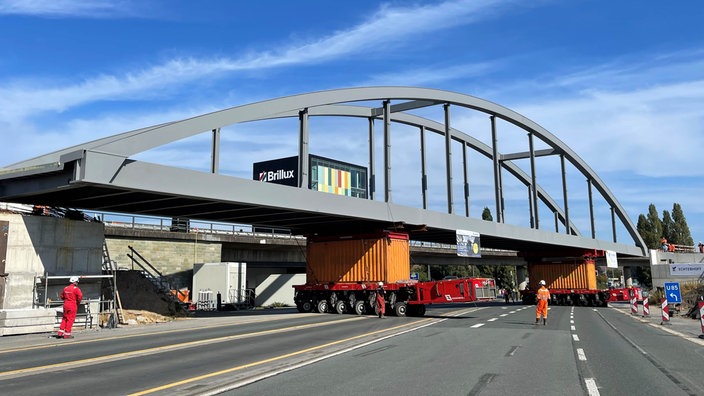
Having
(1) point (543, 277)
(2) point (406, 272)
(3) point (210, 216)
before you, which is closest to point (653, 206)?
(1) point (543, 277)

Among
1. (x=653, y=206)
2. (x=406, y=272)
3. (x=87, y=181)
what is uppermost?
(x=653, y=206)

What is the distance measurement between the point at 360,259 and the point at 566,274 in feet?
97.6

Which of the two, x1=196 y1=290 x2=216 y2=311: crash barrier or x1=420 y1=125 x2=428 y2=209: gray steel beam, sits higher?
x1=420 y1=125 x2=428 y2=209: gray steel beam

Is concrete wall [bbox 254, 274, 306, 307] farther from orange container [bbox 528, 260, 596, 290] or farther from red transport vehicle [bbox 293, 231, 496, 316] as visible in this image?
orange container [bbox 528, 260, 596, 290]

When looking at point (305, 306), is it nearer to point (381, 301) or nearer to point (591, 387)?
point (381, 301)

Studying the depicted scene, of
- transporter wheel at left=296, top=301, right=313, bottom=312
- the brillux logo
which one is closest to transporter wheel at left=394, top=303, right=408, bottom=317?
transporter wheel at left=296, top=301, right=313, bottom=312

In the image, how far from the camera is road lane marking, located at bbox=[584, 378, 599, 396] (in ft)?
25.5

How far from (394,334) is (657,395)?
9891 mm

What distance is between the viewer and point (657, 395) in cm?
772

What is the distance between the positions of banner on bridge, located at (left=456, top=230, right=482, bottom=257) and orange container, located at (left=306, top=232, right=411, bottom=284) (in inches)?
182

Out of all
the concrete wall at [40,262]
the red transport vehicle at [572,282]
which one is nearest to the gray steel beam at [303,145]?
the concrete wall at [40,262]

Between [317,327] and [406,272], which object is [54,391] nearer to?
[317,327]

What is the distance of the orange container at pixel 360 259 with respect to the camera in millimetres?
30406

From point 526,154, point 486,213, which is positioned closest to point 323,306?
point 526,154
